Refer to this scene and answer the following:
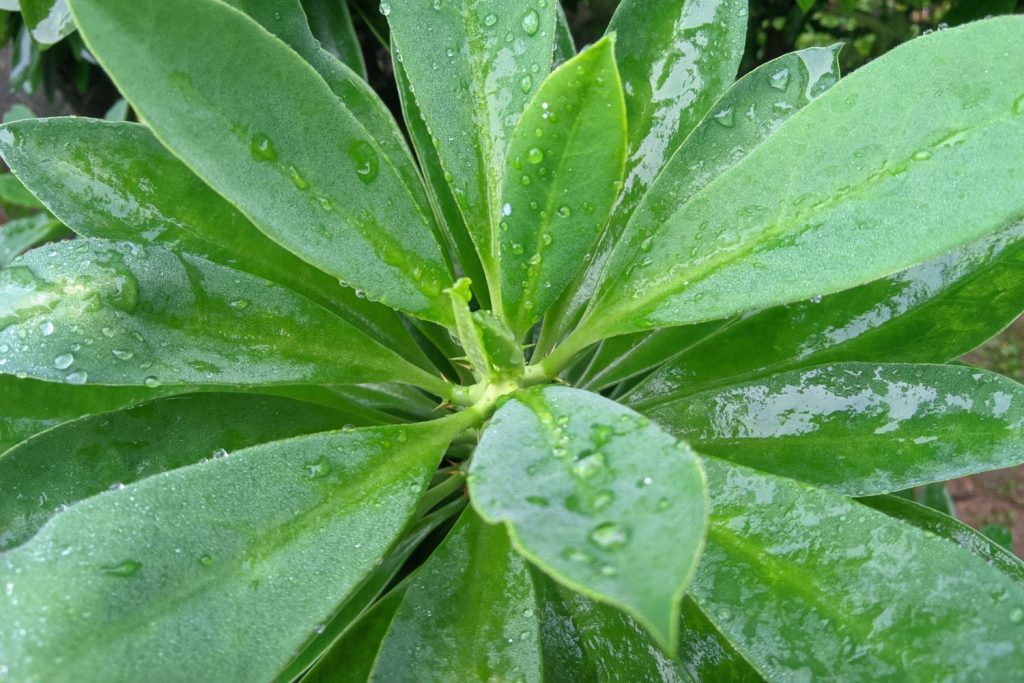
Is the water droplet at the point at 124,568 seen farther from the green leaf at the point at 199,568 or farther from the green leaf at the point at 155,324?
the green leaf at the point at 155,324

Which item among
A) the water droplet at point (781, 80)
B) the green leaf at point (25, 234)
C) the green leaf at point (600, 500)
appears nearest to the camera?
the green leaf at point (600, 500)

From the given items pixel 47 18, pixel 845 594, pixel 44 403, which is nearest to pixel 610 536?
pixel 845 594

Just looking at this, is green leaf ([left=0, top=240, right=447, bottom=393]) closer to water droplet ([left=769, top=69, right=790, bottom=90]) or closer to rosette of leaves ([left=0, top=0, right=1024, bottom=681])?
rosette of leaves ([left=0, top=0, right=1024, bottom=681])

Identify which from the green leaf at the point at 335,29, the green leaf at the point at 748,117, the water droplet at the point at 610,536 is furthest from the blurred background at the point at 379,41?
the water droplet at the point at 610,536

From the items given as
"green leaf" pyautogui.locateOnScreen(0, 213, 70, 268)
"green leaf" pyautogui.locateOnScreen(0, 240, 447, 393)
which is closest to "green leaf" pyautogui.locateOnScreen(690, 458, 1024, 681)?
"green leaf" pyautogui.locateOnScreen(0, 240, 447, 393)

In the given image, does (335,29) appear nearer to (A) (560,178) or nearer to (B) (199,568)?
(A) (560,178)

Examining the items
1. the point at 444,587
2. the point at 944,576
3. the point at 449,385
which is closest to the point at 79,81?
the point at 449,385

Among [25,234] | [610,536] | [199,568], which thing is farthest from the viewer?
[25,234]
